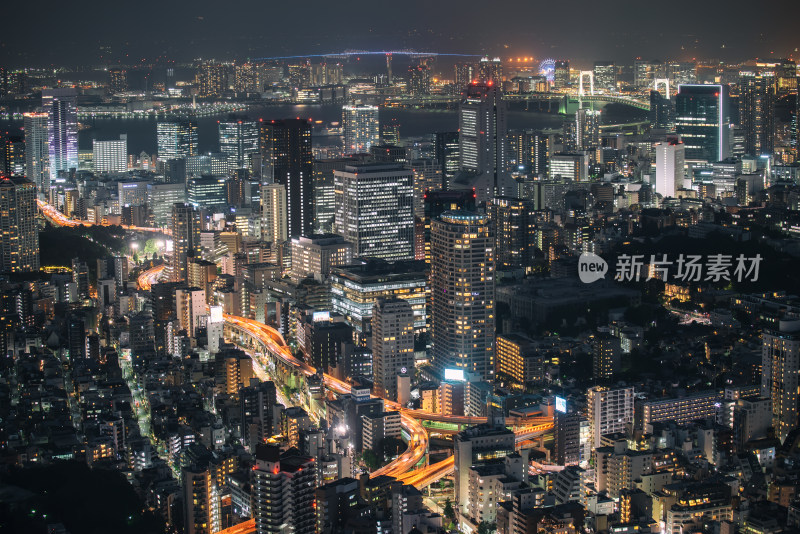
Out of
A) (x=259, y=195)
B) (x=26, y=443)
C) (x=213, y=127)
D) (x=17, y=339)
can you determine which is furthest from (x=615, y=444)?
(x=213, y=127)

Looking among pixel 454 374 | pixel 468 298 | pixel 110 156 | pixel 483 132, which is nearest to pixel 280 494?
pixel 454 374

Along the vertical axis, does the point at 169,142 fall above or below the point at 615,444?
above

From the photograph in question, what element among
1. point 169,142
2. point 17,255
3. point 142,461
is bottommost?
point 142,461

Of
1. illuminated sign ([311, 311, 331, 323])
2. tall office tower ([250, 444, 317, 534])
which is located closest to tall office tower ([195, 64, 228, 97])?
illuminated sign ([311, 311, 331, 323])

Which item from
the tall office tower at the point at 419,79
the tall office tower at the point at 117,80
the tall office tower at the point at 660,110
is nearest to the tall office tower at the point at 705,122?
the tall office tower at the point at 660,110

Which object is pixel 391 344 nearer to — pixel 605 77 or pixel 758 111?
pixel 758 111

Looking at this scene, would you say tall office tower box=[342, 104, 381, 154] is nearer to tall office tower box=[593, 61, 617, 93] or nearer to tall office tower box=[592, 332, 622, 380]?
tall office tower box=[593, 61, 617, 93]

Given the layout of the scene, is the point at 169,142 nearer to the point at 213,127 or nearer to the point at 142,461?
the point at 213,127
